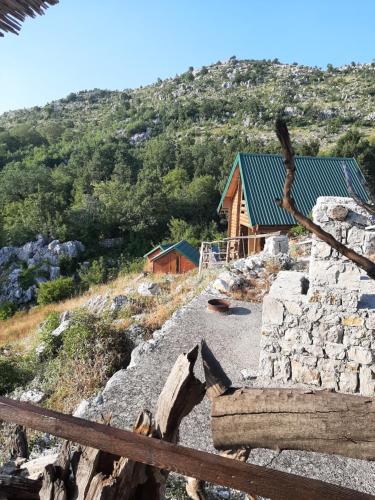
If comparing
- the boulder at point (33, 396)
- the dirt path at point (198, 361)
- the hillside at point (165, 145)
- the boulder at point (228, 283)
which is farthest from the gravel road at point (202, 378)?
the hillside at point (165, 145)

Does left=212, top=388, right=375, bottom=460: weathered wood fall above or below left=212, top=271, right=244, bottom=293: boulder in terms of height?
above

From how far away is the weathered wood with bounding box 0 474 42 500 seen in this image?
181 centimetres

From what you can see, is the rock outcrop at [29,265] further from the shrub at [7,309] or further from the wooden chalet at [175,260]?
the wooden chalet at [175,260]

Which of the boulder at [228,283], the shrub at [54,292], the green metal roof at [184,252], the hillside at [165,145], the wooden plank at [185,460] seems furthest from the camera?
the hillside at [165,145]

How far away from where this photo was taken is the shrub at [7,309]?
54.8 feet

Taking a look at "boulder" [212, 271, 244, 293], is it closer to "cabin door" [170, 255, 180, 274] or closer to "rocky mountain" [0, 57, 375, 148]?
"cabin door" [170, 255, 180, 274]

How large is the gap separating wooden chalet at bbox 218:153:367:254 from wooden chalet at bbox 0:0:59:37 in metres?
11.2

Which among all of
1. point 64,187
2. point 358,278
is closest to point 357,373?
point 358,278

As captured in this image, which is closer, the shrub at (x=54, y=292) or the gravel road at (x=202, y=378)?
the gravel road at (x=202, y=378)

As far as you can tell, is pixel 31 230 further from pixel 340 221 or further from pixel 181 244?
pixel 340 221

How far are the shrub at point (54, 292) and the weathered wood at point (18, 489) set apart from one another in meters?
15.5

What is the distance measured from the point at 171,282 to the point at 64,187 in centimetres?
2384

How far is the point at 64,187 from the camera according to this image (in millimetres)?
32188

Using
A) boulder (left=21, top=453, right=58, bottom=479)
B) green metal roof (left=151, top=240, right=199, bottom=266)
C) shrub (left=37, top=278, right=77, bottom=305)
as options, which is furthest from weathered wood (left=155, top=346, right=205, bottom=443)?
shrub (left=37, top=278, right=77, bottom=305)
